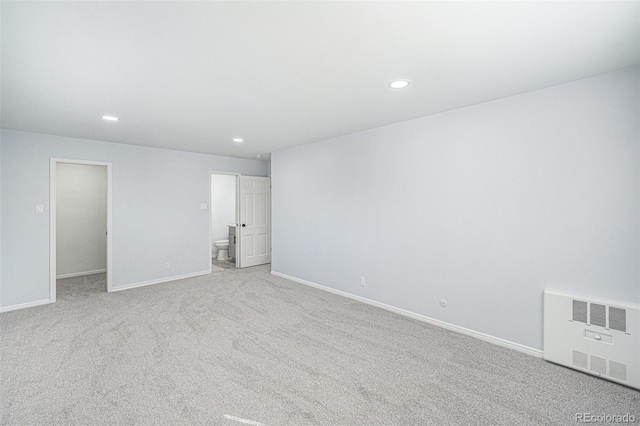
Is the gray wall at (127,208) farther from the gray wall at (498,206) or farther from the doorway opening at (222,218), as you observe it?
the gray wall at (498,206)

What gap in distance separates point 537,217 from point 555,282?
603 mm

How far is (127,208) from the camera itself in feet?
16.2

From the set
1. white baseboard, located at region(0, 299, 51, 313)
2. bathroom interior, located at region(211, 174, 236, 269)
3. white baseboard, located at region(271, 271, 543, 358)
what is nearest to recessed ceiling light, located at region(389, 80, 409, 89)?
white baseboard, located at region(271, 271, 543, 358)

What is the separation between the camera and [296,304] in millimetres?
4133

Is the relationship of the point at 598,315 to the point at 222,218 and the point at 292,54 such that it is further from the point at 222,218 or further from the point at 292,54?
the point at 222,218

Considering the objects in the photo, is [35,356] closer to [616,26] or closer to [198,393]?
[198,393]

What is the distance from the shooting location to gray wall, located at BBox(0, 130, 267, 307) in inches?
157

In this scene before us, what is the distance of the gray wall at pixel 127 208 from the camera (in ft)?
13.0

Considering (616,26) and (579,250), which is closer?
(616,26)

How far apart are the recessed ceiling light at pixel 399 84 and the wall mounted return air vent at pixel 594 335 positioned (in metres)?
2.28

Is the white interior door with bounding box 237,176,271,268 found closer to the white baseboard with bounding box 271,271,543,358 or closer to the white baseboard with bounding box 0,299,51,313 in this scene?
the white baseboard with bounding box 271,271,543,358

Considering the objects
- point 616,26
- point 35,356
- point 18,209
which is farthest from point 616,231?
point 18,209

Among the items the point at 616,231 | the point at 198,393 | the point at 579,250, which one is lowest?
the point at 198,393

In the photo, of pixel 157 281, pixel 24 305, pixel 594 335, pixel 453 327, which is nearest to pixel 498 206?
pixel 594 335
